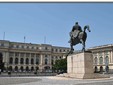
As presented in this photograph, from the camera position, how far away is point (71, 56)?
36.5 m

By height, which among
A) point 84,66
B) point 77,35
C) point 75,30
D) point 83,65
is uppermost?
point 75,30

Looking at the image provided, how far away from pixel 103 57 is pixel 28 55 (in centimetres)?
5915

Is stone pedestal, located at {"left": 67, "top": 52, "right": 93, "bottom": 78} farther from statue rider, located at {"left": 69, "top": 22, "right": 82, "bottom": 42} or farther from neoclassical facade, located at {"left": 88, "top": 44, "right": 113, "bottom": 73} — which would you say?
neoclassical facade, located at {"left": 88, "top": 44, "right": 113, "bottom": 73}

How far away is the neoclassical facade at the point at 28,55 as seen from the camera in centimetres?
14750

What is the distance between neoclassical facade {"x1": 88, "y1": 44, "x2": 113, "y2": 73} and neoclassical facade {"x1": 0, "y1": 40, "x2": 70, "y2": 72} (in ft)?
132

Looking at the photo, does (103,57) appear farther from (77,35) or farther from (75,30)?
(77,35)

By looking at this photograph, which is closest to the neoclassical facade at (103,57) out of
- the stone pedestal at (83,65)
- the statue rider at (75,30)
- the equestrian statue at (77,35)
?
the equestrian statue at (77,35)

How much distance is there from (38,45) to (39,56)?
8241mm

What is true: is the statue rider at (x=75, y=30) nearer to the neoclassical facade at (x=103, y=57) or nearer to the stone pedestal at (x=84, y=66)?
the stone pedestal at (x=84, y=66)

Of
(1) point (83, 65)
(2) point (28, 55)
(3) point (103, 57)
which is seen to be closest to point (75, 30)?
(1) point (83, 65)

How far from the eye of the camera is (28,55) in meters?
158

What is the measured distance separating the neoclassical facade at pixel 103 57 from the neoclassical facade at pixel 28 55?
40.3 meters

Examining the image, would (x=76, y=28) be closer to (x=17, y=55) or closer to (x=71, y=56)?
(x=71, y=56)

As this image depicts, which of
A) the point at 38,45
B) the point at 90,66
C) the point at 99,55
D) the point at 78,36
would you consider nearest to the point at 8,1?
the point at 90,66
